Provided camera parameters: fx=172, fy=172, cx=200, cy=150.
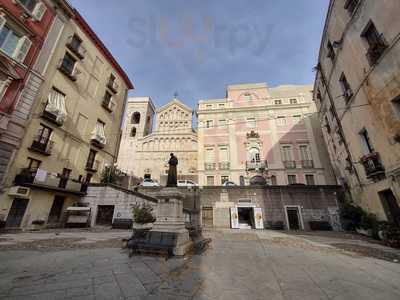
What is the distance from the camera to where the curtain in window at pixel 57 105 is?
1285 cm

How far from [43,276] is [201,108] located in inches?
999

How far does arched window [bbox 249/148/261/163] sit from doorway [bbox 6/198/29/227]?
22.1m

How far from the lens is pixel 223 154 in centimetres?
2400

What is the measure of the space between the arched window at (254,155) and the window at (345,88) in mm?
12445

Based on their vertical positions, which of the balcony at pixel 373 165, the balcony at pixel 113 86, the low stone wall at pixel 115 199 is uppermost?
the balcony at pixel 113 86

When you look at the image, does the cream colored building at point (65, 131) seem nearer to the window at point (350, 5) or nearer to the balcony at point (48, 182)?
the balcony at point (48, 182)

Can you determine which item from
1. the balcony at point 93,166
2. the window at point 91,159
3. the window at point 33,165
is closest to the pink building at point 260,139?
the balcony at point 93,166

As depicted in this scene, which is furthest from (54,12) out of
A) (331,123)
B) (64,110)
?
(331,123)

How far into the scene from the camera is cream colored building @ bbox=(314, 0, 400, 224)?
8.04m

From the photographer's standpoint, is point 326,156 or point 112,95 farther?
point 326,156

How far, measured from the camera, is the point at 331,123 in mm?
15984

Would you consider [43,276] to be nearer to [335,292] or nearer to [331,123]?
[335,292]

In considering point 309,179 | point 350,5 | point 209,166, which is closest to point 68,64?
point 209,166

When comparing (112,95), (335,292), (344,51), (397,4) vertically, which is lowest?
(335,292)
